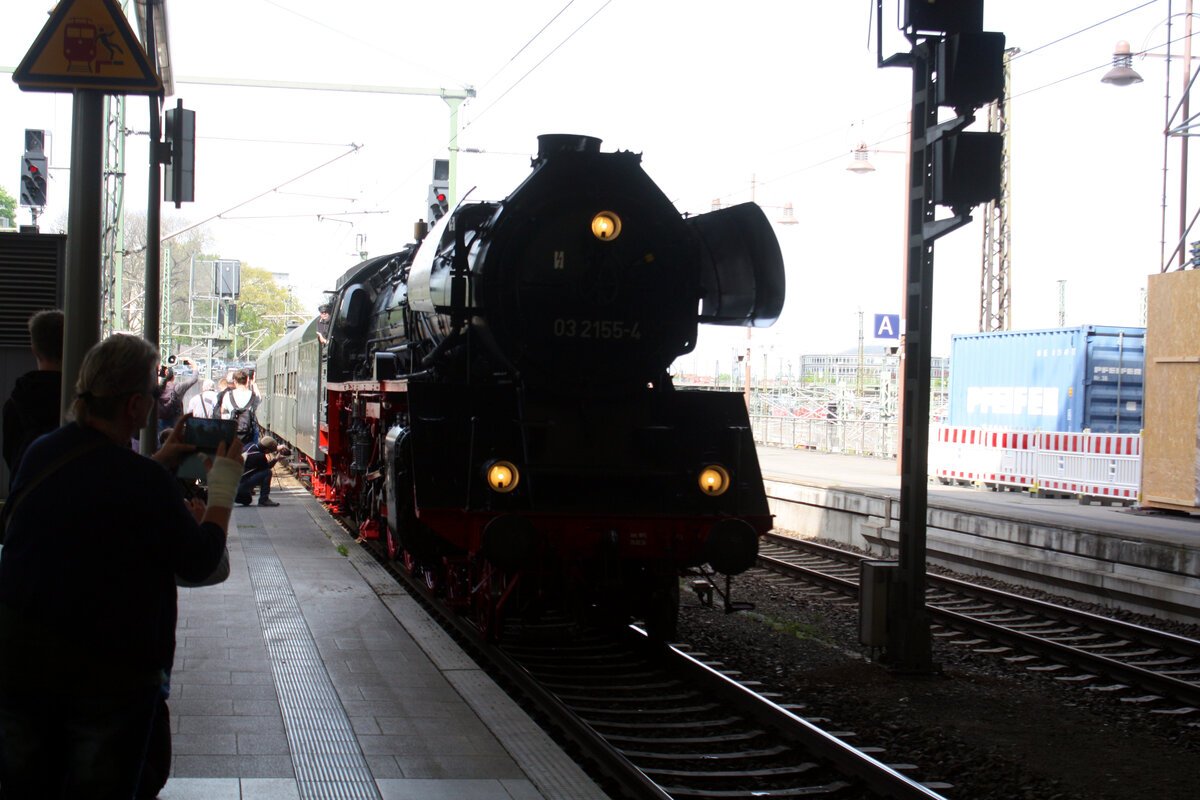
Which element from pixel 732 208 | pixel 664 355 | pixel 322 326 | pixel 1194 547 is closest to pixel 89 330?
Result: pixel 664 355

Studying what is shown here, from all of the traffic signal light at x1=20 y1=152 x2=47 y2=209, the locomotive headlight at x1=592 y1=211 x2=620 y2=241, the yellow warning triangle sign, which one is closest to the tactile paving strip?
the yellow warning triangle sign

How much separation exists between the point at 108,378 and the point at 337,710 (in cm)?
321

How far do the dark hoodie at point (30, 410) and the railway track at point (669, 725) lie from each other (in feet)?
9.50

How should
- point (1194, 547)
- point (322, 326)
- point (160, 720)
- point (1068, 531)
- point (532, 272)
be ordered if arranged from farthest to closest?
point (322, 326) → point (1068, 531) → point (1194, 547) → point (532, 272) → point (160, 720)

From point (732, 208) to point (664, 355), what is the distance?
1236 millimetres

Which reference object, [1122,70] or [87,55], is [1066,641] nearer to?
[87,55]

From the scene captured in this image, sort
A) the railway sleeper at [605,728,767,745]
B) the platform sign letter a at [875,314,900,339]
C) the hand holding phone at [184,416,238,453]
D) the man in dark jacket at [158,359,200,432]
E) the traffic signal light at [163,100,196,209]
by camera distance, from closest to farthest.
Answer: the hand holding phone at [184,416,238,453]
the railway sleeper at [605,728,767,745]
the traffic signal light at [163,100,196,209]
the man in dark jacket at [158,359,200,432]
the platform sign letter a at [875,314,900,339]

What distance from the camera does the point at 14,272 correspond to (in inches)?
402

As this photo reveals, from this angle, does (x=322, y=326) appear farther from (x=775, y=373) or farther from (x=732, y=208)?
(x=775, y=373)

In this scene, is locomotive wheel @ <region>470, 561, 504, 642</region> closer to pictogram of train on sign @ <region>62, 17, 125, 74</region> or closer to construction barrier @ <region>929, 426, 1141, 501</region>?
pictogram of train on sign @ <region>62, 17, 125, 74</region>

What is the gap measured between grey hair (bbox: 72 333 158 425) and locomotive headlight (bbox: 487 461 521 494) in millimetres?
4247

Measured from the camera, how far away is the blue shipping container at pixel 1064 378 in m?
20.7

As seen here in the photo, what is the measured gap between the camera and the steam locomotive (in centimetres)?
716

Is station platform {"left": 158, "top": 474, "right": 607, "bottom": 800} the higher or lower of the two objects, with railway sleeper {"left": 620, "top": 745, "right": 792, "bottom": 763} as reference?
higher
